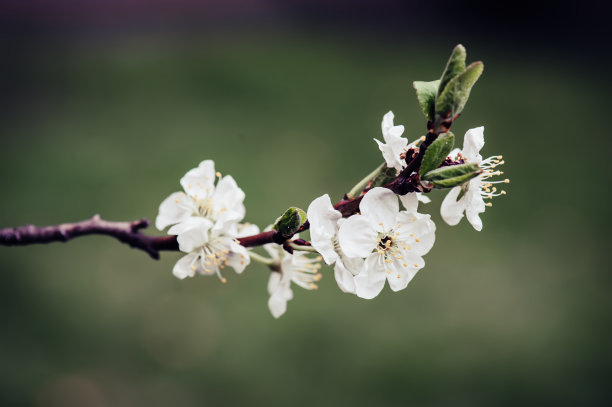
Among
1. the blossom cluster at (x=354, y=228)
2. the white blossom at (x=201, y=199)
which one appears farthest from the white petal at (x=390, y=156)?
the white blossom at (x=201, y=199)

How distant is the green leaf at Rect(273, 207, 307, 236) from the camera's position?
84 cm

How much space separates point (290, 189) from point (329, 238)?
3.00m

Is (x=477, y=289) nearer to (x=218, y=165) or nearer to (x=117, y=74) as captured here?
(x=218, y=165)

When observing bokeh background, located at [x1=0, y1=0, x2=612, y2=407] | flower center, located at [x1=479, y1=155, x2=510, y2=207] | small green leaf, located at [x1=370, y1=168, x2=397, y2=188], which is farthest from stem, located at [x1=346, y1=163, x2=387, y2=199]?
bokeh background, located at [x1=0, y1=0, x2=612, y2=407]

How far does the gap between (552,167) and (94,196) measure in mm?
3539

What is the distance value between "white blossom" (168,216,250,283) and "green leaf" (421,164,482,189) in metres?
0.34

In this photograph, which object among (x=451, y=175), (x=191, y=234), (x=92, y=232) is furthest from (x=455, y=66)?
(x=92, y=232)

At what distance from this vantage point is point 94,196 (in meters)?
3.69

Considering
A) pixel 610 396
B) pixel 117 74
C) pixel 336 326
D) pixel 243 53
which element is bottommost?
pixel 610 396

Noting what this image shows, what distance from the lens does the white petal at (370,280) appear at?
0.91 metres

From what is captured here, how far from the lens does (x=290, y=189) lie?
12.7 ft

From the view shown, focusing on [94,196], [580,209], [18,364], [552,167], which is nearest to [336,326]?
[18,364]

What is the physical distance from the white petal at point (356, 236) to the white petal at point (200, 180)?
0.35 metres

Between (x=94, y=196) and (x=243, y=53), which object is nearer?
(x=94, y=196)
